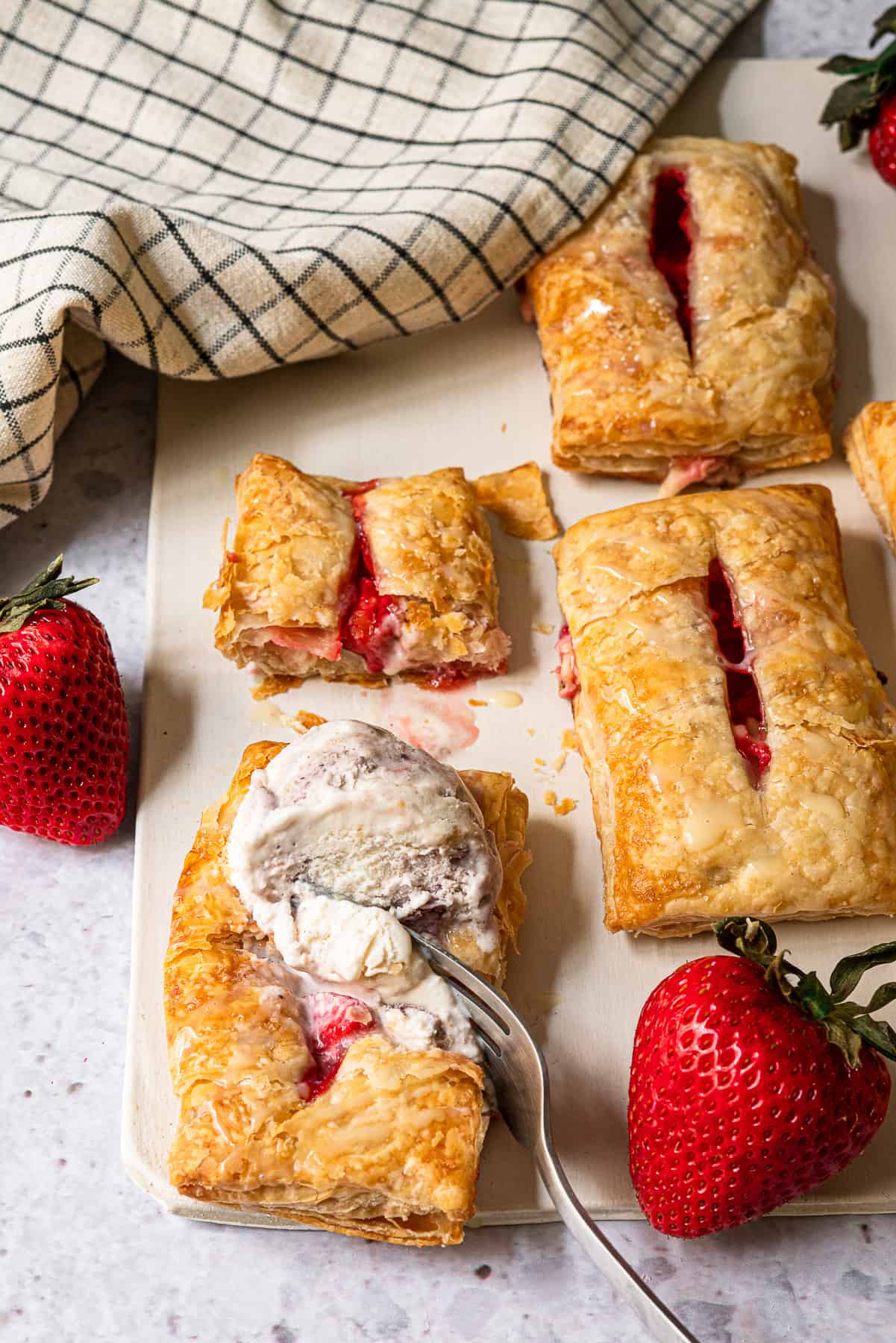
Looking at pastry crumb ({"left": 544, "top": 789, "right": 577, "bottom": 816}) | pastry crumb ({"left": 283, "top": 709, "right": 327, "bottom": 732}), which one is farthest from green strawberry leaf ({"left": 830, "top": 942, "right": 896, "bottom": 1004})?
pastry crumb ({"left": 283, "top": 709, "right": 327, "bottom": 732})

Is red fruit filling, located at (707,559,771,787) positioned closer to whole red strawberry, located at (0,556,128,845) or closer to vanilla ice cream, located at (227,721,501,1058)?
vanilla ice cream, located at (227,721,501,1058)

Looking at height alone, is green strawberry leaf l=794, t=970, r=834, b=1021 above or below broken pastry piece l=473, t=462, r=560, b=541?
below

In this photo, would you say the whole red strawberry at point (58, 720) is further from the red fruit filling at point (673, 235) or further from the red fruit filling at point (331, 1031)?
the red fruit filling at point (673, 235)

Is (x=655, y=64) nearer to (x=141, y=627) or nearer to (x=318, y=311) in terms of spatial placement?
(x=318, y=311)

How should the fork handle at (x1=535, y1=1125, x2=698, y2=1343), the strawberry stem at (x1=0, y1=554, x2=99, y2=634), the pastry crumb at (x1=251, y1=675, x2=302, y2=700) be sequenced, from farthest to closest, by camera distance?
the pastry crumb at (x1=251, y1=675, x2=302, y2=700) → the strawberry stem at (x1=0, y1=554, x2=99, y2=634) → the fork handle at (x1=535, y1=1125, x2=698, y2=1343)

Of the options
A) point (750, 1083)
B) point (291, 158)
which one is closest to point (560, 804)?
point (750, 1083)

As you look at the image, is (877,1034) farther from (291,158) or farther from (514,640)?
(291,158)
